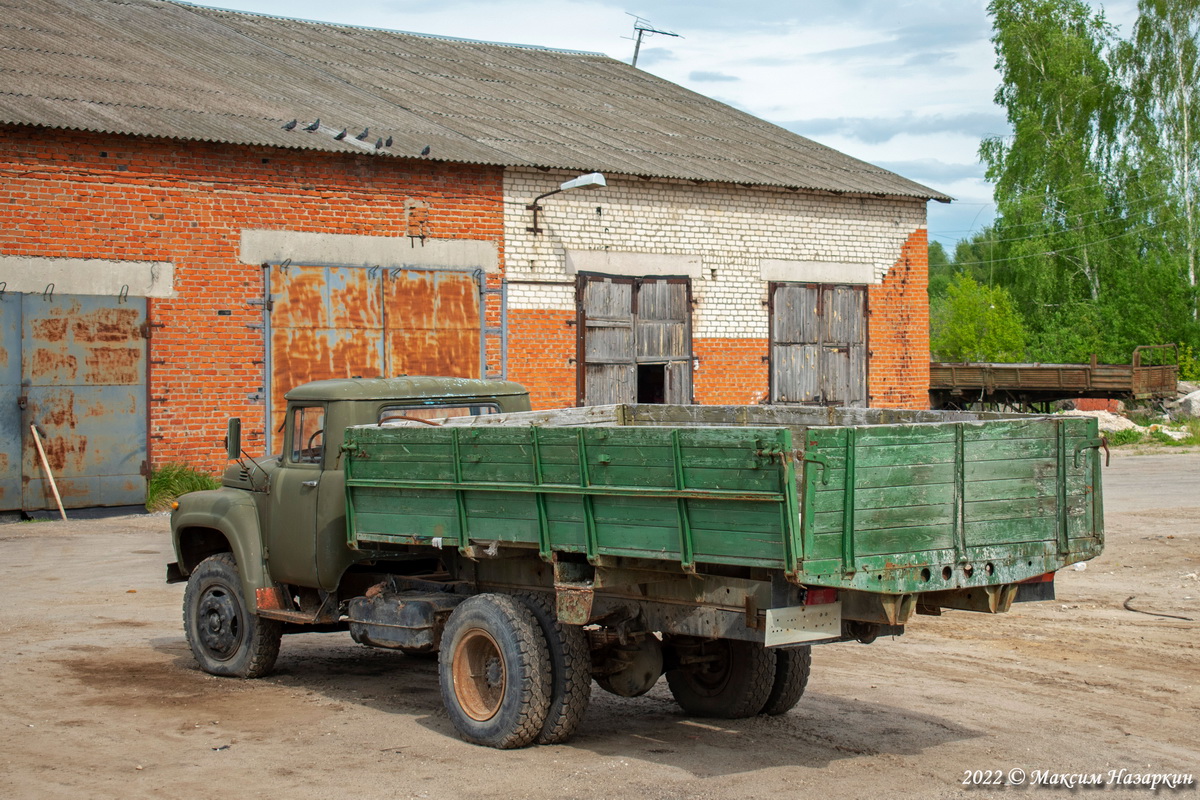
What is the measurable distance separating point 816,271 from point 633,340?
3.83m

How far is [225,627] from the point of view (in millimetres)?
8438

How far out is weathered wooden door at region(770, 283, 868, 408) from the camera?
22.1 m

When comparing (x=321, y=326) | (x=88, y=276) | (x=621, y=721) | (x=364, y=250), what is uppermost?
(x=364, y=250)

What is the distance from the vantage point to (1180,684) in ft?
25.9

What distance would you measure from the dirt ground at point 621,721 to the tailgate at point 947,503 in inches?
39.0

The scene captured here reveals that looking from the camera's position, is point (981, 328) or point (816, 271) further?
point (981, 328)

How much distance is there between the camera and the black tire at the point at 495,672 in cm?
650

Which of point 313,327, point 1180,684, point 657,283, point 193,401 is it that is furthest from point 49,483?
point 1180,684

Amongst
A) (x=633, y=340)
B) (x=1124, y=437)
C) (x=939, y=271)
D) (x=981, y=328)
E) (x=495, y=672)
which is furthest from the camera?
(x=939, y=271)

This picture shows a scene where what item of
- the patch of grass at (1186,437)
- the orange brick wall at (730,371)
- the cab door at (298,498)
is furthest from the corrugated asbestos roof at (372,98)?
the cab door at (298,498)

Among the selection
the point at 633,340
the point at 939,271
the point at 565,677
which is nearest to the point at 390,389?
the point at 565,677

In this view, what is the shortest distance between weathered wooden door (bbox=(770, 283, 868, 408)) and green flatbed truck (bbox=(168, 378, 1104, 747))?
1369 centimetres

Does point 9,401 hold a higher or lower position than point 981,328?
lower

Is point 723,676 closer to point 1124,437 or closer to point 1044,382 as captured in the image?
point 1124,437
